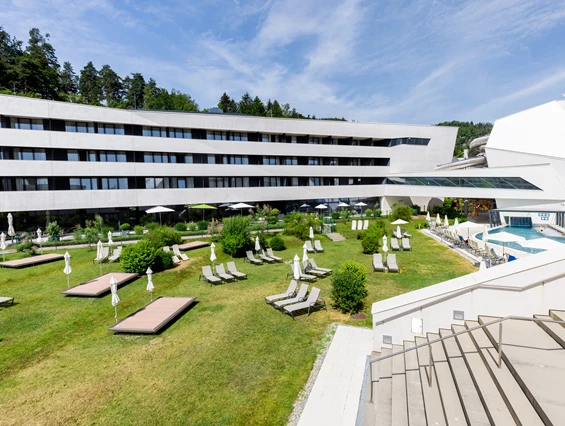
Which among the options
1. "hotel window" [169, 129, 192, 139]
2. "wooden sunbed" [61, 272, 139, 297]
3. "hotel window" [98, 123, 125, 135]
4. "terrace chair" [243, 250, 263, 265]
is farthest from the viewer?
"hotel window" [169, 129, 192, 139]

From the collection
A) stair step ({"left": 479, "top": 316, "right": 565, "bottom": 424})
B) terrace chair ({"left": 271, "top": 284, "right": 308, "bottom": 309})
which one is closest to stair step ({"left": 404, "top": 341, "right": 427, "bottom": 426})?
stair step ({"left": 479, "top": 316, "right": 565, "bottom": 424})

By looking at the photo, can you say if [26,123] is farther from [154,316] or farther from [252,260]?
[154,316]

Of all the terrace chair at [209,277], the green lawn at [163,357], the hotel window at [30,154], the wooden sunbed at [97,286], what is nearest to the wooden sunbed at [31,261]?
the green lawn at [163,357]

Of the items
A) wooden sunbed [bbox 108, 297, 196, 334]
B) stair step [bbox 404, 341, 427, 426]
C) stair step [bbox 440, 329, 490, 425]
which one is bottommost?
wooden sunbed [bbox 108, 297, 196, 334]

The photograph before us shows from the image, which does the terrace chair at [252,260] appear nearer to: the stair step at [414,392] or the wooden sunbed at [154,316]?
the wooden sunbed at [154,316]

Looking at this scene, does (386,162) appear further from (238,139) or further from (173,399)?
(173,399)

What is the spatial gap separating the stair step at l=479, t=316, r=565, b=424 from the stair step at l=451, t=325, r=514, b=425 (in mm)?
351

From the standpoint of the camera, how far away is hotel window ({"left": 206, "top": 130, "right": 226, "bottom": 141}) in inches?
1391

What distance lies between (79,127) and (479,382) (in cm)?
3557

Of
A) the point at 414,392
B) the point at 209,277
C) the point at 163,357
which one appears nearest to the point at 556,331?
the point at 414,392

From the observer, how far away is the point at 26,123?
27.5 m

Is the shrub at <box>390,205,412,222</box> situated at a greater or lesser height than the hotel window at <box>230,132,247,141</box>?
lesser

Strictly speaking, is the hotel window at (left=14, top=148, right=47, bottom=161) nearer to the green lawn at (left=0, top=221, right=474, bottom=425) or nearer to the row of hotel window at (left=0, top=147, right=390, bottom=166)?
the row of hotel window at (left=0, top=147, right=390, bottom=166)

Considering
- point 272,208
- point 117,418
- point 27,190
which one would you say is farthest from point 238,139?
point 117,418
